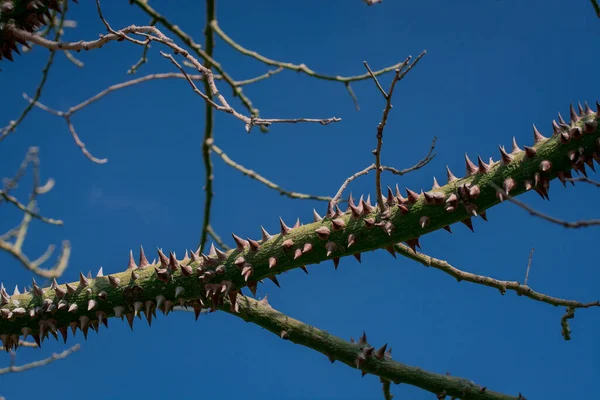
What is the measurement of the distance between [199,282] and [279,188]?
4.10 feet

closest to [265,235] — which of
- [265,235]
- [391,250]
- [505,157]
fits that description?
[265,235]

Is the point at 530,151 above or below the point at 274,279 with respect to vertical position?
above

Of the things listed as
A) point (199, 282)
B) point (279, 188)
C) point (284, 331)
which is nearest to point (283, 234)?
point (199, 282)

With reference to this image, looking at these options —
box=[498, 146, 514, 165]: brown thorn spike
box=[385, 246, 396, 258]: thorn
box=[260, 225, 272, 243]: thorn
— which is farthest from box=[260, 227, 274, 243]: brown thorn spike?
box=[498, 146, 514, 165]: brown thorn spike

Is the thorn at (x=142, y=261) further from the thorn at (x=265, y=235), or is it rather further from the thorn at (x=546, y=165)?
the thorn at (x=546, y=165)

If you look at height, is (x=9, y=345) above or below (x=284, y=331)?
below

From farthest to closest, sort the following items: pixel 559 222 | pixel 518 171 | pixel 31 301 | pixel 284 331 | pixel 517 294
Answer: pixel 517 294 → pixel 284 331 → pixel 31 301 → pixel 518 171 → pixel 559 222

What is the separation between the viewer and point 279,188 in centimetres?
427

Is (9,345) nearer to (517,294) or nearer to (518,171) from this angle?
(518,171)

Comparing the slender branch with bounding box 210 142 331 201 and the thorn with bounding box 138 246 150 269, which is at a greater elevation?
the slender branch with bounding box 210 142 331 201

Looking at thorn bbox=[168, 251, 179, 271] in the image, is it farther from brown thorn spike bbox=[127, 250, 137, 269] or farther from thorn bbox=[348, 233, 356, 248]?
thorn bbox=[348, 233, 356, 248]

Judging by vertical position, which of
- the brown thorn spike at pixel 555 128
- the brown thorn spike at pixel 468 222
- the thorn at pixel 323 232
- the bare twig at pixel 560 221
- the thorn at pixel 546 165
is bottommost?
the bare twig at pixel 560 221

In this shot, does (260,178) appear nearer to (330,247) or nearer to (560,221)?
(330,247)

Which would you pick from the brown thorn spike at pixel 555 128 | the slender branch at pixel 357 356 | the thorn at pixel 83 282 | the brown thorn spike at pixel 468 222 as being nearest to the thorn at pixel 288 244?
the slender branch at pixel 357 356
